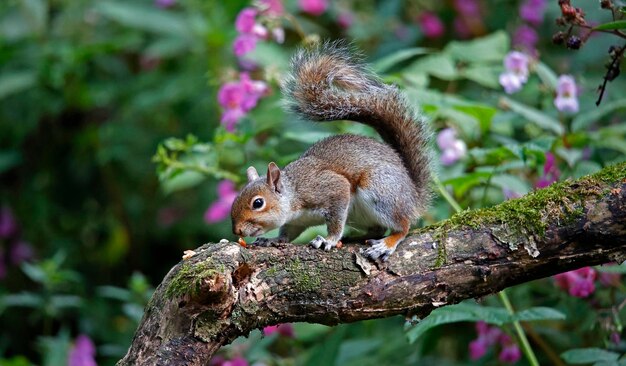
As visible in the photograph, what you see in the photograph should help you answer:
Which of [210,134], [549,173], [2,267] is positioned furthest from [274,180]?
[2,267]

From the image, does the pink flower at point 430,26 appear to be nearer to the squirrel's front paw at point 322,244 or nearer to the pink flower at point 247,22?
the pink flower at point 247,22

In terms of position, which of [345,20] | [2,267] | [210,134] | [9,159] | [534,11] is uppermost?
[534,11]

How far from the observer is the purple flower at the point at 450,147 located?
3045mm

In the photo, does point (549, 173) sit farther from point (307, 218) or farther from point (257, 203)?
point (257, 203)

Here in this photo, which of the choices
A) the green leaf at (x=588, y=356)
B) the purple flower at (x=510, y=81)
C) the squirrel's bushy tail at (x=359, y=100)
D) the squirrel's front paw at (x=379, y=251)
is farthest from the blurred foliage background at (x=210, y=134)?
the squirrel's front paw at (x=379, y=251)

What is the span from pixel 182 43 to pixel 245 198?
7.05 ft

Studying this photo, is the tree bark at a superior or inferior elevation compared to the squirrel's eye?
superior

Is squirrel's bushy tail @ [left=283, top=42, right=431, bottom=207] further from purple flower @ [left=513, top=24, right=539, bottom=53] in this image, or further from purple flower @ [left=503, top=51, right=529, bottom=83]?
purple flower @ [left=513, top=24, right=539, bottom=53]

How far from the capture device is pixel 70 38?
512 cm

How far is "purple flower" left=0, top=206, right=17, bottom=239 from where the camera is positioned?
5098mm

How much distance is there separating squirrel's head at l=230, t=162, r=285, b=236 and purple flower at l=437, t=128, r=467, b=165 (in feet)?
2.29

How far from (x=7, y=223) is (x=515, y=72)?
10.3 ft

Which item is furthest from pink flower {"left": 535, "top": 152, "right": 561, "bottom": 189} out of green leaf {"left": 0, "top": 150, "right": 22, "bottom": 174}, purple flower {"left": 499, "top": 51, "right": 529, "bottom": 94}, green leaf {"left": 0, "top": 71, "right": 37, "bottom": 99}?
green leaf {"left": 0, "top": 150, "right": 22, "bottom": 174}

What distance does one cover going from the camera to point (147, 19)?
4570 millimetres
